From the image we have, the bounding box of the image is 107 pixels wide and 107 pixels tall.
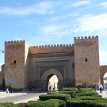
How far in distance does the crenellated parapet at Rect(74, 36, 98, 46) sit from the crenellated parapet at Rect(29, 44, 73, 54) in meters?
1.26

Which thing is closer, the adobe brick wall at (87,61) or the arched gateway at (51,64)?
the adobe brick wall at (87,61)

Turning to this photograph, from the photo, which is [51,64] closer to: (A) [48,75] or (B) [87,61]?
(A) [48,75]

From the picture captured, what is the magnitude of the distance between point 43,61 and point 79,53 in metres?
4.23

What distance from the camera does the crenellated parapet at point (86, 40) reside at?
32125 mm

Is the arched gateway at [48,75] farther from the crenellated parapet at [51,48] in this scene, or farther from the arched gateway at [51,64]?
the crenellated parapet at [51,48]

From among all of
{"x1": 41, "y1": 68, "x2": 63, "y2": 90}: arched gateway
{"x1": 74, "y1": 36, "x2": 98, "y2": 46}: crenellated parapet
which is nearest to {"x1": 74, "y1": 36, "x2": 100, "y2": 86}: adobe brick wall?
{"x1": 74, "y1": 36, "x2": 98, "y2": 46}: crenellated parapet

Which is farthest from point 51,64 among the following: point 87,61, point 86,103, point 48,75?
point 86,103

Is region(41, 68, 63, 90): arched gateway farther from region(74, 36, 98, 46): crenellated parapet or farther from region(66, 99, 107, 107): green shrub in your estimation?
region(66, 99, 107, 107): green shrub

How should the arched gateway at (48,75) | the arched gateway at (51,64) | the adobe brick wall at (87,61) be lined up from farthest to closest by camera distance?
the arched gateway at (48,75)
the arched gateway at (51,64)
the adobe brick wall at (87,61)

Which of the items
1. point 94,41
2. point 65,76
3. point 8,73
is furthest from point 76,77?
point 8,73

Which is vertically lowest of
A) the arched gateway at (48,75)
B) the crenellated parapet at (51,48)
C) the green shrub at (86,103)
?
the green shrub at (86,103)

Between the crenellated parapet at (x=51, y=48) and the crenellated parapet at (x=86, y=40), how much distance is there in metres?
1.26

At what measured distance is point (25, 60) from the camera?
3316cm

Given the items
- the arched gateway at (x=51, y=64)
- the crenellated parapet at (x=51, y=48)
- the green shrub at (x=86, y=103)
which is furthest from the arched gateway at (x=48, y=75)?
the green shrub at (x=86, y=103)
